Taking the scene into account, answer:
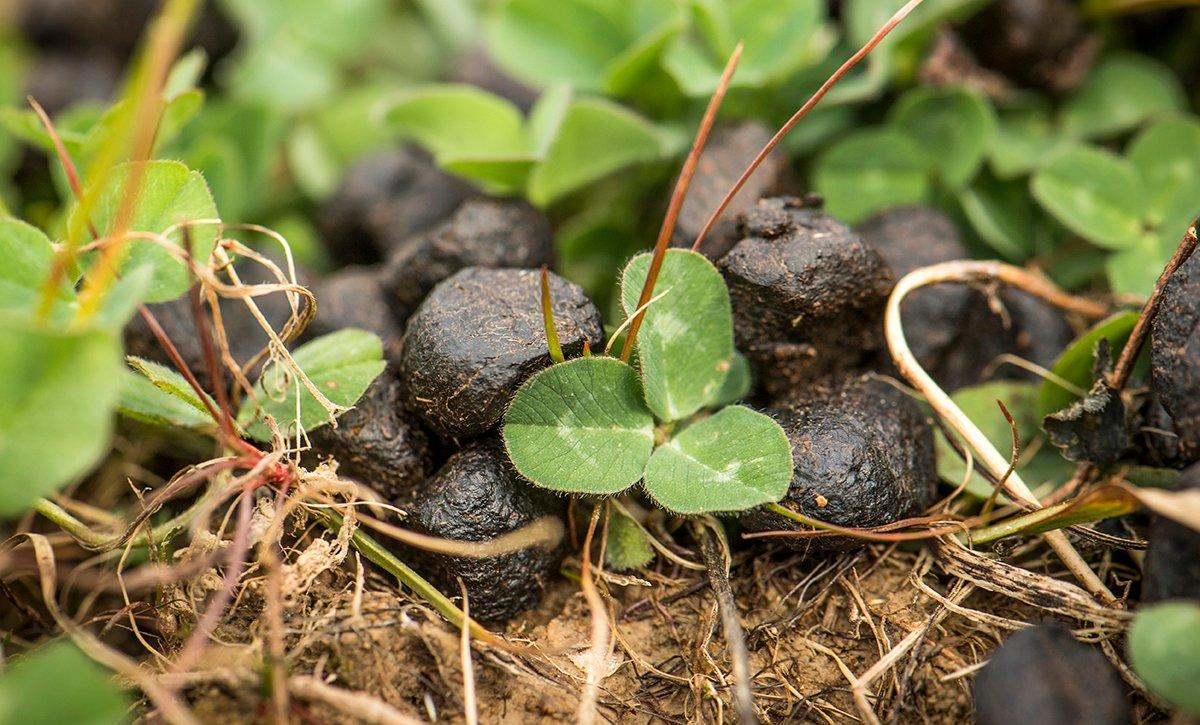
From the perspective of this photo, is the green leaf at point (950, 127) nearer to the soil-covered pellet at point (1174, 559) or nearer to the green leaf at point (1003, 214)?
the green leaf at point (1003, 214)

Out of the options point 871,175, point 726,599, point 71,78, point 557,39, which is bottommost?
point 726,599

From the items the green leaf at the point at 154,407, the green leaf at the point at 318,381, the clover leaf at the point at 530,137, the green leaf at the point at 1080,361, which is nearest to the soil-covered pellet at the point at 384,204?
the clover leaf at the point at 530,137

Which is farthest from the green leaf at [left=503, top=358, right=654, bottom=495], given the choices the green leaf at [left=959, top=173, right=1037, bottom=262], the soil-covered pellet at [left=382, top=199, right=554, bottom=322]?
the green leaf at [left=959, top=173, right=1037, bottom=262]

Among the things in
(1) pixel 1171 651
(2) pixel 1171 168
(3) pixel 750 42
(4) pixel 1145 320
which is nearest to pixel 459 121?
(3) pixel 750 42

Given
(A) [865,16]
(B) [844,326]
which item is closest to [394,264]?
(B) [844,326]

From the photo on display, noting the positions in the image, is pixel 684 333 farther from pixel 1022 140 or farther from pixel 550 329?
pixel 1022 140
